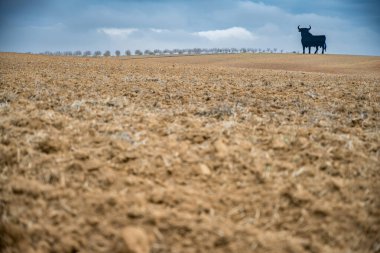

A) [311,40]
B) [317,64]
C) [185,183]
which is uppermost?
[311,40]

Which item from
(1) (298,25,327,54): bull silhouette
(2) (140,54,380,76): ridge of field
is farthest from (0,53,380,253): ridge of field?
(1) (298,25,327,54): bull silhouette

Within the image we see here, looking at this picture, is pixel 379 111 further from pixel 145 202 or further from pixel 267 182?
pixel 145 202

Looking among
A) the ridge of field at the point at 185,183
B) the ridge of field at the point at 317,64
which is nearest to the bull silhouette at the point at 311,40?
the ridge of field at the point at 317,64

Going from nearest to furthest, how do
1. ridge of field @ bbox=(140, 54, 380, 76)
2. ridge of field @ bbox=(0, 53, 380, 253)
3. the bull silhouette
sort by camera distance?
ridge of field @ bbox=(0, 53, 380, 253) → ridge of field @ bbox=(140, 54, 380, 76) → the bull silhouette

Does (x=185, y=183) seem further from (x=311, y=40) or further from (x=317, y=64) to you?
(x=311, y=40)

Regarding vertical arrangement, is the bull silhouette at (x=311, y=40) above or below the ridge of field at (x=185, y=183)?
above

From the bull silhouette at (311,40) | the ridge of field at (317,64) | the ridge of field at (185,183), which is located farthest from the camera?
the bull silhouette at (311,40)

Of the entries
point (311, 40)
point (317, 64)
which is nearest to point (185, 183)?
point (317, 64)

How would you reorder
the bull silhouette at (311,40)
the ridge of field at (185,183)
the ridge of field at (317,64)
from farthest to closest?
the bull silhouette at (311,40) → the ridge of field at (317,64) → the ridge of field at (185,183)

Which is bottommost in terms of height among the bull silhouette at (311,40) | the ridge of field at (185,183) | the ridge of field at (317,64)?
the ridge of field at (185,183)

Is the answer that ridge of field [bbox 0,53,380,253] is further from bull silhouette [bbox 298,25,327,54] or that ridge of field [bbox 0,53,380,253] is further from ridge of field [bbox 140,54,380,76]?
Answer: bull silhouette [bbox 298,25,327,54]

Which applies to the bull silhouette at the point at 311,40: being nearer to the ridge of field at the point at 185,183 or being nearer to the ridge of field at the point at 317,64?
the ridge of field at the point at 317,64

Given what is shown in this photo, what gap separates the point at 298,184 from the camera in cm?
345

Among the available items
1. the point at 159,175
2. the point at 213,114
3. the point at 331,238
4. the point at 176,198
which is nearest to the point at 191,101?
the point at 213,114
